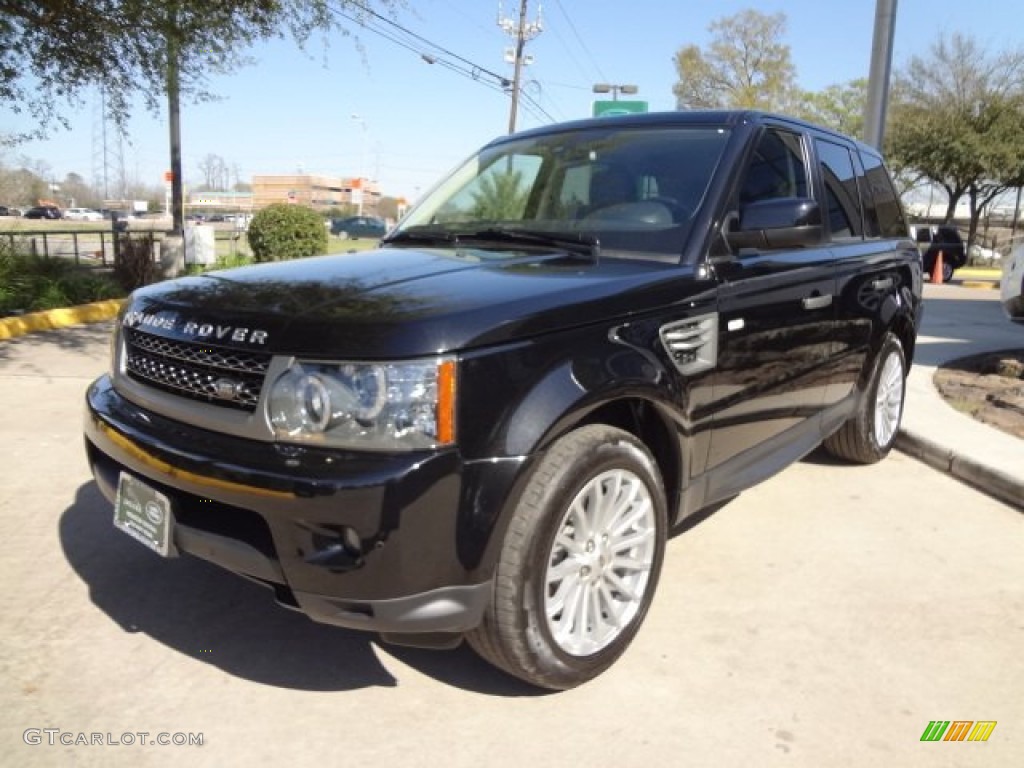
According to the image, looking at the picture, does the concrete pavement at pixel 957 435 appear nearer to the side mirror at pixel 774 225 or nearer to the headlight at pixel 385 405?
the side mirror at pixel 774 225

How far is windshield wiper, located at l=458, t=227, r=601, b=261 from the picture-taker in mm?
3059

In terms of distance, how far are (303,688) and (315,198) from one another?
3780 inches

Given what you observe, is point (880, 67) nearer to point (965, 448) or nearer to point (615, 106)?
point (965, 448)

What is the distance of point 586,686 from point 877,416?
302cm

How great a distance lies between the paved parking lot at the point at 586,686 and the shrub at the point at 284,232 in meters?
12.1

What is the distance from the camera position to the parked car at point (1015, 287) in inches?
285

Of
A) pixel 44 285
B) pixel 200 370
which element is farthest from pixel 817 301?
pixel 44 285

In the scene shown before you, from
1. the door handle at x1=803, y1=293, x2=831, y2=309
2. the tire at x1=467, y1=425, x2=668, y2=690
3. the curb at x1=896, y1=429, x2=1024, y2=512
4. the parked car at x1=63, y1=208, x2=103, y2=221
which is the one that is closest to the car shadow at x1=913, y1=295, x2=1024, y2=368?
the curb at x1=896, y1=429, x2=1024, y2=512

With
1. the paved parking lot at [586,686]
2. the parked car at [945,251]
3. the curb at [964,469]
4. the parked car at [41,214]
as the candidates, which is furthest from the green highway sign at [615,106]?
the parked car at [41,214]

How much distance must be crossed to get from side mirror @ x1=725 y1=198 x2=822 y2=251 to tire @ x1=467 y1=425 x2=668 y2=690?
3.32 feet

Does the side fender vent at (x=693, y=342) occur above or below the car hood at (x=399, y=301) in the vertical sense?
below

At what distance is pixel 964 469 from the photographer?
491 cm

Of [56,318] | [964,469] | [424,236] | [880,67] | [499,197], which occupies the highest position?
[880,67]

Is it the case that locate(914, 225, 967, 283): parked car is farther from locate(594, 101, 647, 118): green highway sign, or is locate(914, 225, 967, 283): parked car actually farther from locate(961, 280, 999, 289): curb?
locate(594, 101, 647, 118): green highway sign
